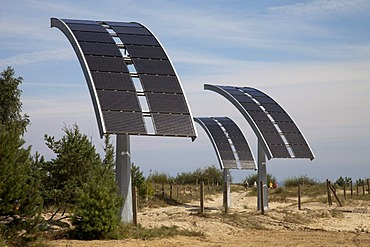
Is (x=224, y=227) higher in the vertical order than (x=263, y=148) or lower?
lower

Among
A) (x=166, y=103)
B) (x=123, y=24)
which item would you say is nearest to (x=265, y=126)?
(x=123, y=24)

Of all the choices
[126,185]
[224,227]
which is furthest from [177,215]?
[126,185]

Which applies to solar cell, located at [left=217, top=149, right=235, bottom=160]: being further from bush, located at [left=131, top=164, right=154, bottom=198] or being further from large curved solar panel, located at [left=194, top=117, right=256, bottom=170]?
bush, located at [left=131, top=164, right=154, bottom=198]

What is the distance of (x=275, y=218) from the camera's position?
27.4 metres

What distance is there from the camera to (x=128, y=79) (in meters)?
21.5

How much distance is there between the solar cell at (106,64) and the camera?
21125mm

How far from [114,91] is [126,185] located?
9.78 ft

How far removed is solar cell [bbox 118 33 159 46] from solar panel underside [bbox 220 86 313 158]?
28.8 ft

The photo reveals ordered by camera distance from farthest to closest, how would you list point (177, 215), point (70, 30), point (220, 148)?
point (220, 148) < point (177, 215) < point (70, 30)

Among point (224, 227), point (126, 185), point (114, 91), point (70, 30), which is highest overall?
point (70, 30)

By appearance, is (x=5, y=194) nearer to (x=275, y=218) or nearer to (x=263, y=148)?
(x=275, y=218)

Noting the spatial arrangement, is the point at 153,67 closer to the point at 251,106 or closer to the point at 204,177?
the point at 251,106

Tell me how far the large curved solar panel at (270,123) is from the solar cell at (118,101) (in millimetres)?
10643

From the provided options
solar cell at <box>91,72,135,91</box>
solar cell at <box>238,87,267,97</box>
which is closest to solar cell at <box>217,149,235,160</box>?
solar cell at <box>238,87,267,97</box>
